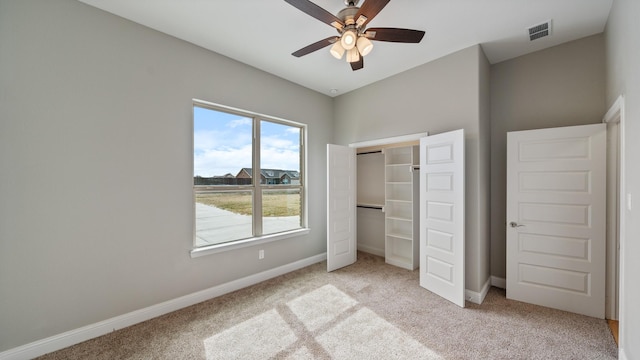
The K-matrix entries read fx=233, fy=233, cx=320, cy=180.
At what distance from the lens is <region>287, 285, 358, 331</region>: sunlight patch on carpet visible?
2.42 meters

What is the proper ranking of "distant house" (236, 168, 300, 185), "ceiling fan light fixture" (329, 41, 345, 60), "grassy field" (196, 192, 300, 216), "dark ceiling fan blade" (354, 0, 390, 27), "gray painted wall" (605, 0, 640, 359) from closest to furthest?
"gray painted wall" (605, 0, 640, 359), "dark ceiling fan blade" (354, 0, 390, 27), "ceiling fan light fixture" (329, 41, 345, 60), "grassy field" (196, 192, 300, 216), "distant house" (236, 168, 300, 185)

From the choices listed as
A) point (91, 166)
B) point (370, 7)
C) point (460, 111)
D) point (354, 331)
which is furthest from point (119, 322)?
point (460, 111)

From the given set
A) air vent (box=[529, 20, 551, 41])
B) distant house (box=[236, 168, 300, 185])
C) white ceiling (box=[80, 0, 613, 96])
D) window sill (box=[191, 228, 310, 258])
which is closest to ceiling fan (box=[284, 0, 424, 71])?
white ceiling (box=[80, 0, 613, 96])

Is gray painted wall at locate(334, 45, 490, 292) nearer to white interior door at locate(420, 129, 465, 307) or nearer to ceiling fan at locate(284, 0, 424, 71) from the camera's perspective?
white interior door at locate(420, 129, 465, 307)

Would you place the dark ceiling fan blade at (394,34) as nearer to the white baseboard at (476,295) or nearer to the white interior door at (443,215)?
the white interior door at (443,215)

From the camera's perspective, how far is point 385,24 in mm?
2400

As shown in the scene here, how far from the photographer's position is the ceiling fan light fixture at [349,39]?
1958mm

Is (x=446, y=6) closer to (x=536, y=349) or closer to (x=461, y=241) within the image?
(x=461, y=241)

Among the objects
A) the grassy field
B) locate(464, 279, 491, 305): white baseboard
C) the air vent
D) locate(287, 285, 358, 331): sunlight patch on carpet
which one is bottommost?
locate(287, 285, 358, 331): sunlight patch on carpet

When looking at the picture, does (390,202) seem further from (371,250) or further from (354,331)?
(354,331)

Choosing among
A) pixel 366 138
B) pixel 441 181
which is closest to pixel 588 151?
pixel 441 181

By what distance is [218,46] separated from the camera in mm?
2822

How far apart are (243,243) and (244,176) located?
0.94 m

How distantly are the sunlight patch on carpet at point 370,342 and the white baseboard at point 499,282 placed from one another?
6.17 feet
